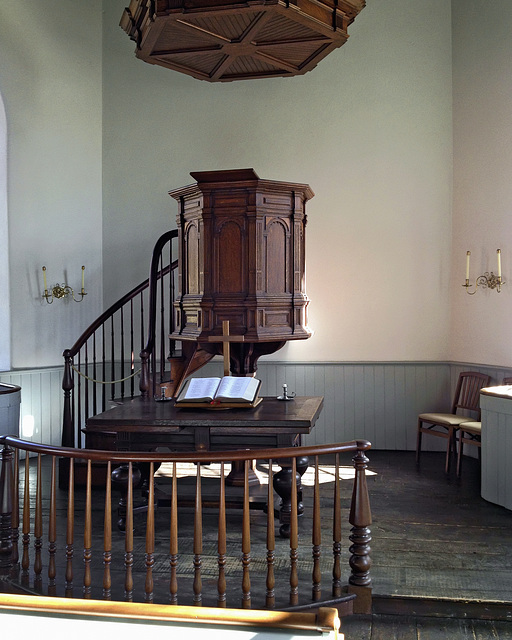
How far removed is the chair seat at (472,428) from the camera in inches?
245

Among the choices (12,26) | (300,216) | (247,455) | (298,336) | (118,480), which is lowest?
(118,480)

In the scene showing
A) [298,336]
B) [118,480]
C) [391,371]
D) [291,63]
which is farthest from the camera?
[391,371]

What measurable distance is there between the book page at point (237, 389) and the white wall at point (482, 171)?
3.10m

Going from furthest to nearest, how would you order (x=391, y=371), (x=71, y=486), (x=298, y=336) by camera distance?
(x=391, y=371) < (x=298, y=336) < (x=71, y=486)

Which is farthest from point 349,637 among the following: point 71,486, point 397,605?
point 71,486

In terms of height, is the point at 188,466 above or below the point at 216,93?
below

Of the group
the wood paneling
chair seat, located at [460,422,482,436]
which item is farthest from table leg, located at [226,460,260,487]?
the wood paneling

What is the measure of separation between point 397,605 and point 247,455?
116 cm

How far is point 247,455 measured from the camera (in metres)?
3.46

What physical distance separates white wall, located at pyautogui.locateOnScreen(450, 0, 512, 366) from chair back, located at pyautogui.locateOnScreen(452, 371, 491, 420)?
8.8 inches

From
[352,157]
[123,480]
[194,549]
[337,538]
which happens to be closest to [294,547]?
[337,538]

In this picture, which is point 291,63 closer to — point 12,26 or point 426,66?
point 426,66

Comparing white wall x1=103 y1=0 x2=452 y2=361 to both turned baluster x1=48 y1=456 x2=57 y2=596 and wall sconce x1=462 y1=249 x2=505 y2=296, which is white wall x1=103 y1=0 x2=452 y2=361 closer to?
wall sconce x1=462 y1=249 x2=505 y2=296

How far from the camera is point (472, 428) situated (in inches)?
247
